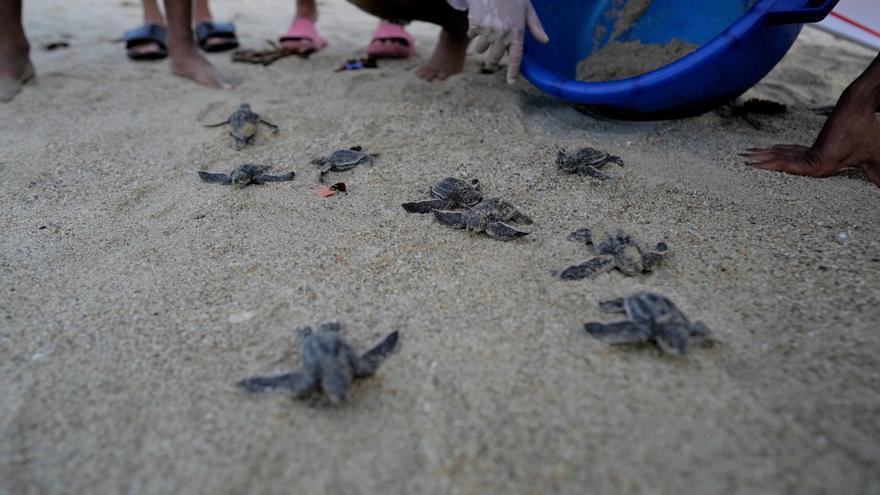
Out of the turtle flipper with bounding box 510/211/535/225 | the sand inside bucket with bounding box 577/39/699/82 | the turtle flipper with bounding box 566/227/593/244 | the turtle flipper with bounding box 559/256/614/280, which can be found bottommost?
the turtle flipper with bounding box 510/211/535/225

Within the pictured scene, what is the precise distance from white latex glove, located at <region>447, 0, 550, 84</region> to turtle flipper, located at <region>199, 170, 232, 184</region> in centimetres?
86

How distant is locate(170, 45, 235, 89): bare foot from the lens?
7.91 feet

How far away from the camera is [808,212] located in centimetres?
145

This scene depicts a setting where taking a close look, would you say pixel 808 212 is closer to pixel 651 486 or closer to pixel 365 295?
pixel 651 486

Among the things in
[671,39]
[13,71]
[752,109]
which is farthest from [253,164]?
[752,109]

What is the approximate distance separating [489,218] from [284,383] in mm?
685

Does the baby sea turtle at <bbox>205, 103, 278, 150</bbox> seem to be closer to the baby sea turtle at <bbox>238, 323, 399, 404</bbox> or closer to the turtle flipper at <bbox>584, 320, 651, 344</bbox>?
the baby sea turtle at <bbox>238, 323, 399, 404</bbox>

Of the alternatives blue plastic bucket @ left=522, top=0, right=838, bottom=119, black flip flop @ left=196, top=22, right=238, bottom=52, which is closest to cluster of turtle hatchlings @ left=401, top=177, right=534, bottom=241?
blue plastic bucket @ left=522, top=0, right=838, bottom=119

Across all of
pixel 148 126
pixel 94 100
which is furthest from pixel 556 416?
pixel 94 100

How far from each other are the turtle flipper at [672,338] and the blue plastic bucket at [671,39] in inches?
37.1

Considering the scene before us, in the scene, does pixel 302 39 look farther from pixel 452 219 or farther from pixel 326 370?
pixel 326 370

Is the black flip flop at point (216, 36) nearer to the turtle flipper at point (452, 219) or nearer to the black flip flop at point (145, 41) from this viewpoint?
the black flip flop at point (145, 41)

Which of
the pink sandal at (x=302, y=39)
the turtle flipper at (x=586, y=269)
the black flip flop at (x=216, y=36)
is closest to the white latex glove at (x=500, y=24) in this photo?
the turtle flipper at (x=586, y=269)

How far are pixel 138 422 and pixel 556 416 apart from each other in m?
0.69
